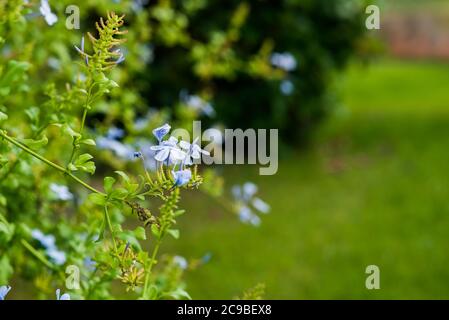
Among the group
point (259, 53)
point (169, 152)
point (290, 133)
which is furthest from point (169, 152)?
point (290, 133)

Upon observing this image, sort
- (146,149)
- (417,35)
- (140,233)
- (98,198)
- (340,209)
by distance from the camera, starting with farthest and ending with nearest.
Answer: (417,35) → (340,209) → (146,149) → (140,233) → (98,198)

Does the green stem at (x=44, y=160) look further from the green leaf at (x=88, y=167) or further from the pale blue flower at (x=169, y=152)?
the pale blue flower at (x=169, y=152)

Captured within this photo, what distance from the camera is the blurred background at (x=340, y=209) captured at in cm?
425

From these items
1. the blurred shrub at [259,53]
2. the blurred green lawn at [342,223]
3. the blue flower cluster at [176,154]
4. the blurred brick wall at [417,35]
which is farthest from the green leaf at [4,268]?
the blurred brick wall at [417,35]

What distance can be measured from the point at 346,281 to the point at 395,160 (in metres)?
2.75

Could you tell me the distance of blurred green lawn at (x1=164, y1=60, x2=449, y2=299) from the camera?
4.21 metres

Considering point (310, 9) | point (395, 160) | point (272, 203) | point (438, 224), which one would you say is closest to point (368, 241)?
point (438, 224)

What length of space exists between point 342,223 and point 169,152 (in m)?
3.80

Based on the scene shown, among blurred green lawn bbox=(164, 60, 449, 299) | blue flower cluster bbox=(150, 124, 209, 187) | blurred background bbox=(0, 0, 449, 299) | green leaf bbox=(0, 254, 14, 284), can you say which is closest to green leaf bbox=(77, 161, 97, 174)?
blue flower cluster bbox=(150, 124, 209, 187)

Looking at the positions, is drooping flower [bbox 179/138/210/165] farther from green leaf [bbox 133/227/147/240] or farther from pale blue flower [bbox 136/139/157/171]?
pale blue flower [bbox 136/139/157/171]

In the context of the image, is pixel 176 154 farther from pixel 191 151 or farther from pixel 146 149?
pixel 146 149

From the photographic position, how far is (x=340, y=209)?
17.9 feet

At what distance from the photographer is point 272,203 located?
568 cm
